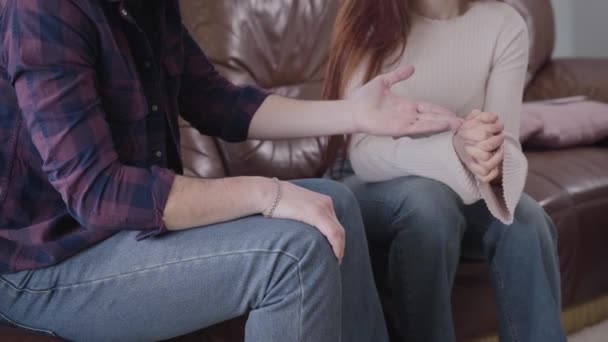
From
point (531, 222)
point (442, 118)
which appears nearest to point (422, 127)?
point (442, 118)

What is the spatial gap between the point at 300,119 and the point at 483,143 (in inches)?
11.5

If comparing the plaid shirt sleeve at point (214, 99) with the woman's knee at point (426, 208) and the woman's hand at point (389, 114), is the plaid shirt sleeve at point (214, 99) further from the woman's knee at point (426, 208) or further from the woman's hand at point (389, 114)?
the woman's knee at point (426, 208)

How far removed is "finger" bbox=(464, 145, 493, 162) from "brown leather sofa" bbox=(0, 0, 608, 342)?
0.27 metres

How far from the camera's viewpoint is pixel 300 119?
1240 millimetres

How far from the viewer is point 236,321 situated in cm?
120

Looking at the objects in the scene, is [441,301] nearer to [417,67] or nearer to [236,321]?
[236,321]

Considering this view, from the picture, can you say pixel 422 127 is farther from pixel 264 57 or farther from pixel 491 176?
pixel 264 57

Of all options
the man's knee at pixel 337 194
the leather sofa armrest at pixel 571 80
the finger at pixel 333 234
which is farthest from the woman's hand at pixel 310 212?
the leather sofa armrest at pixel 571 80

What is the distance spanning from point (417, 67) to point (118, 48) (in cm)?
64

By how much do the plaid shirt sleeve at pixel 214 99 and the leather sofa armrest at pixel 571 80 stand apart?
4.06 feet

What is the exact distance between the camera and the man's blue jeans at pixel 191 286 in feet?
3.06

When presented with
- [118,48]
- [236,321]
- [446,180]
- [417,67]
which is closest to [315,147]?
[417,67]

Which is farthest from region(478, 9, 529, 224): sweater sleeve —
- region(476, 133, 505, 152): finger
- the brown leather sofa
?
the brown leather sofa

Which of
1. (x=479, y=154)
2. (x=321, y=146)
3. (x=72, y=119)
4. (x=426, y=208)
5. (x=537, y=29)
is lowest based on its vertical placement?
(x=321, y=146)
